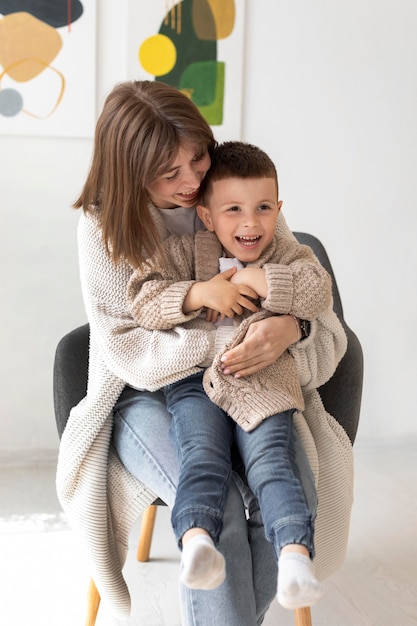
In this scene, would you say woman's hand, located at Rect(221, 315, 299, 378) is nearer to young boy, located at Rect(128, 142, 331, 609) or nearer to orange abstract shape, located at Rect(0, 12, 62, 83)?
young boy, located at Rect(128, 142, 331, 609)

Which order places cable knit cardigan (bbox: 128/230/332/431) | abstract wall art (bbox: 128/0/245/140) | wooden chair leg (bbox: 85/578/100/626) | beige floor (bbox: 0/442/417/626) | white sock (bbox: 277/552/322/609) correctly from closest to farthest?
1. white sock (bbox: 277/552/322/609)
2. cable knit cardigan (bbox: 128/230/332/431)
3. wooden chair leg (bbox: 85/578/100/626)
4. beige floor (bbox: 0/442/417/626)
5. abstract wall art (bbox: 128/0/245/140)

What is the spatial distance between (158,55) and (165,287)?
121 centimetres

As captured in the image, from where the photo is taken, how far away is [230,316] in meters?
1.55

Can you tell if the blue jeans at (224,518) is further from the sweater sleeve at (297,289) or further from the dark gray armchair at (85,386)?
the sweater sleeve at (297,289)

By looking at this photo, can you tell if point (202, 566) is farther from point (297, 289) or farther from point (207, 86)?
point (207, 86)

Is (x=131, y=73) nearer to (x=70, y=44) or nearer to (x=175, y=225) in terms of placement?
(x=70, y=44)

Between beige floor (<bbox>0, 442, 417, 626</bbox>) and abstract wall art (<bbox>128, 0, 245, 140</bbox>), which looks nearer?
beige floor (<bbox>0, 442, 417, 626</bbox>)

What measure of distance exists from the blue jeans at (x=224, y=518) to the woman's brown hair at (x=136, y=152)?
29 centimetres

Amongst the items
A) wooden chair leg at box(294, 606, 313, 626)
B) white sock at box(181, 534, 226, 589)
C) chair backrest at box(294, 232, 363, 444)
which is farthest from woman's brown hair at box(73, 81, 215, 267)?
wooden chair leg at box(294, 606, 313, 626)

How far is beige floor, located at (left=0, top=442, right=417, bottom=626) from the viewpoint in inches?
73.2

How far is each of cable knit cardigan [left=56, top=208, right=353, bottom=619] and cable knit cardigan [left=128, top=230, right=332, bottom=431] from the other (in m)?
0.04

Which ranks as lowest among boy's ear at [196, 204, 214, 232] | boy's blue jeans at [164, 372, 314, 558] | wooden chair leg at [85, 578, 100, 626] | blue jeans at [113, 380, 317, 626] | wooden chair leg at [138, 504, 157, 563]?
wooden chair leg at [138, 504, 157, 563]

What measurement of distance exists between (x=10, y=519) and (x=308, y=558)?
131 cm

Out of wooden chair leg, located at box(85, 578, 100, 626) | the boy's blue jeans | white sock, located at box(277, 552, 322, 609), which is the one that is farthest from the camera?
wooden chair leg, located at box(85, 578, 100, 626)
